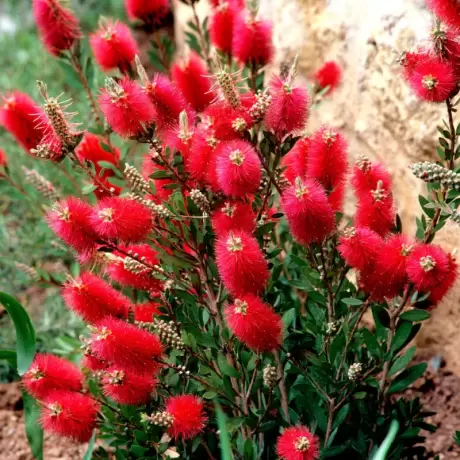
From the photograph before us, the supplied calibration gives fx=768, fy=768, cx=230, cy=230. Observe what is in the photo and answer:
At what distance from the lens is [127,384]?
130cm

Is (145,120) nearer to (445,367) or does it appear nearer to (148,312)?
(148,312)

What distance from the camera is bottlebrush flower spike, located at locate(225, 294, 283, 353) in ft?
3.82

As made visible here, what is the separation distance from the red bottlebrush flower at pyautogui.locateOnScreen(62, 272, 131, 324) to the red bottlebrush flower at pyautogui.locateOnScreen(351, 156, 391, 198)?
47 cm

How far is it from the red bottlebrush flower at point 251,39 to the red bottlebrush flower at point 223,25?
5.0 inches

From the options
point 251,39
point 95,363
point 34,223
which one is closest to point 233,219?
point 95,363

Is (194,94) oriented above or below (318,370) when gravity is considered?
above

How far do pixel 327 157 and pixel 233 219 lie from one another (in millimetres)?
188

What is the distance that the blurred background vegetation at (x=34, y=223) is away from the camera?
237 centimetres

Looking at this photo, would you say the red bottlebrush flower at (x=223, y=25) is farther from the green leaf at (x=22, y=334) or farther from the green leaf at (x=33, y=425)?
the green leaf at (x=33, y=425)

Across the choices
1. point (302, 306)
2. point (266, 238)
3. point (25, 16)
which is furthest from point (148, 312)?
point (25, 16)

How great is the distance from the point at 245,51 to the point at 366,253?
22.6 inches

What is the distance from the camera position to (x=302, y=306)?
1.91 m

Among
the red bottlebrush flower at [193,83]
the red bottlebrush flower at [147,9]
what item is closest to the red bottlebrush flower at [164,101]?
the red bottlebrush flower at [193,83]

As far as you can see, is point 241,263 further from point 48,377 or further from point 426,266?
point 48,377
